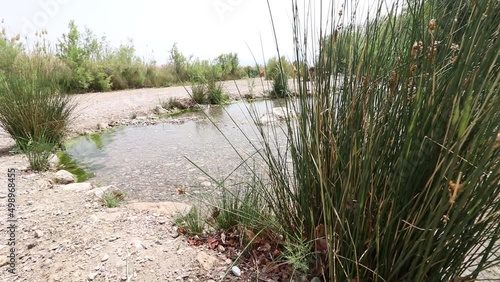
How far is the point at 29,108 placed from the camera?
9.82 feet

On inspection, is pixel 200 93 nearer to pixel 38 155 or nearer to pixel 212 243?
pixel 38 155

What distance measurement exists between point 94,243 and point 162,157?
208 cm

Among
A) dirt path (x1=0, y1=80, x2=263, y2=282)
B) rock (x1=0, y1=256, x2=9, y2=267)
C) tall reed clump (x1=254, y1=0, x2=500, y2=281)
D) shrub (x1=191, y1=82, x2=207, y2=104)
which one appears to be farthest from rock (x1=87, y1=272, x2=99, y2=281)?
shrub (x1=191, y1=82, x2=207, y2=104)

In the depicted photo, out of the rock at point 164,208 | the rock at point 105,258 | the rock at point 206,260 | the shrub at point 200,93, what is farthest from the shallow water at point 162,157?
the shrub at point 200,93

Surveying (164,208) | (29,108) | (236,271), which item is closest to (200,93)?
(29,108)

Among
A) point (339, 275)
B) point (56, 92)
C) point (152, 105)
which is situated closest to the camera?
point (339, 275)

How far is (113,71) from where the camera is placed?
8.95 meters

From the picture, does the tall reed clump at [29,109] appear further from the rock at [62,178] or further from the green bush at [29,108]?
the rock at [62,178]

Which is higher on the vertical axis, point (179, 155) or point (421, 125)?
point (421, 125)

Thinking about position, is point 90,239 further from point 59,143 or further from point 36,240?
point 59,143

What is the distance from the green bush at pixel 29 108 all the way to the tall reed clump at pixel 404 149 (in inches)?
115

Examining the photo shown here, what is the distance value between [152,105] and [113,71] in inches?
152

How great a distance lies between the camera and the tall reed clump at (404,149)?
2.17 feet

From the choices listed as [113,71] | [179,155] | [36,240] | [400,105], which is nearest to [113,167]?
[179,155]
